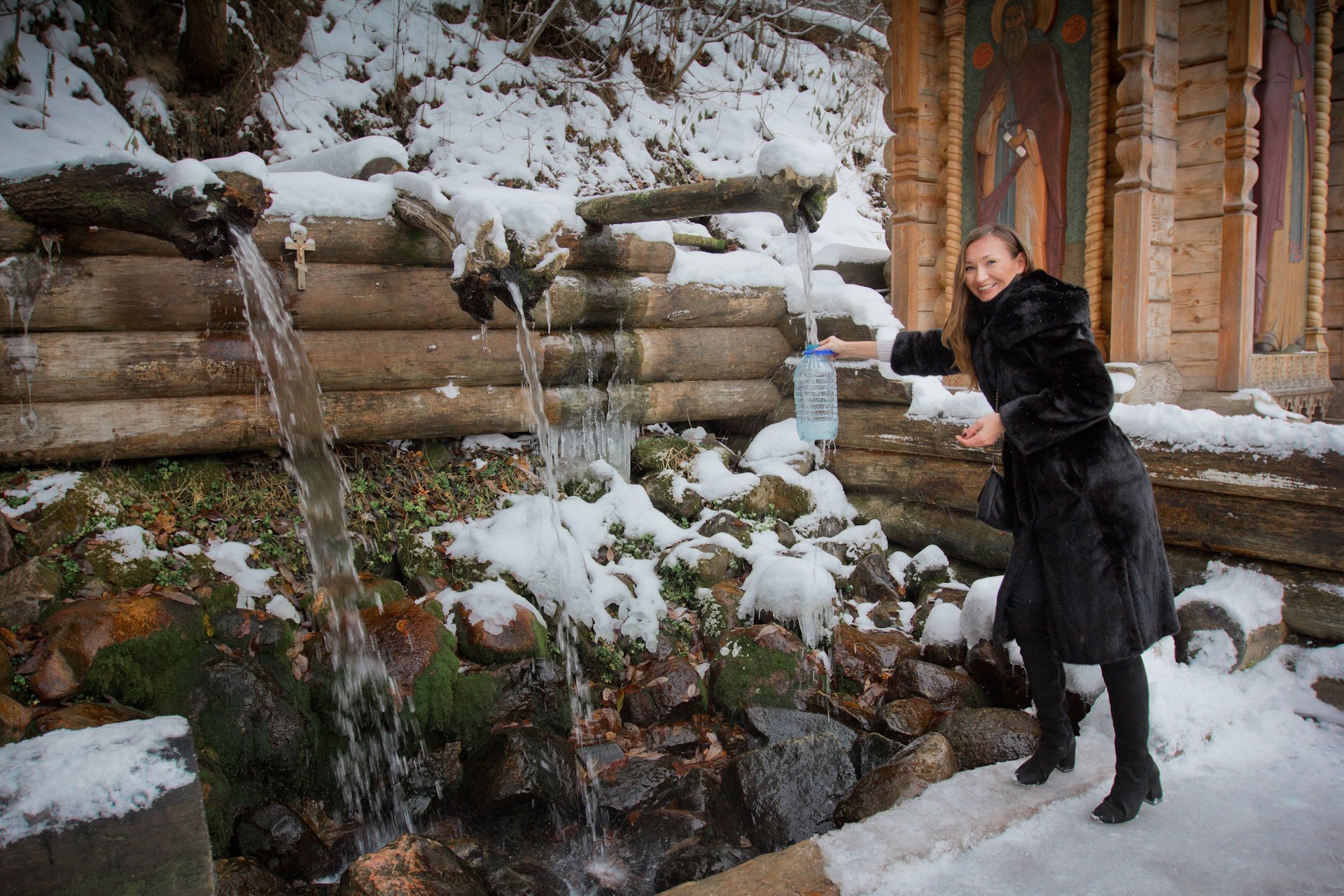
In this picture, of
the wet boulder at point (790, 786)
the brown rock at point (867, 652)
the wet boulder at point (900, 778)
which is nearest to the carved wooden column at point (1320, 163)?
the brown rock at point (867, 652)

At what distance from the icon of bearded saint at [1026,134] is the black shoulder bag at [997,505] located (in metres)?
4.15

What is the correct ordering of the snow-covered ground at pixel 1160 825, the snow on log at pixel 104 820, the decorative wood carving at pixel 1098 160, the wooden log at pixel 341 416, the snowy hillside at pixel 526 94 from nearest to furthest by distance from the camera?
the snow on log at pixel 104 820 < the snow-covered ground at pixel 1160 825 < the wooden log at pixel 341 416 < the decorative wood carving at pixel 1098 160 < the snowy hillside at pixel 526 94

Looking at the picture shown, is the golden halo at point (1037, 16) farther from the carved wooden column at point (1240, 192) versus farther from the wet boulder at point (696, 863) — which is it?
the wet boulder at point (696, 863)

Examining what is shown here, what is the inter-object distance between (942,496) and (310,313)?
448cm

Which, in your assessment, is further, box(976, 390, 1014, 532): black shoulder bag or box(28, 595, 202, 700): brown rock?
box(28, 595, 202, 700): brown rock

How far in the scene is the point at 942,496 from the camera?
6.04 meters

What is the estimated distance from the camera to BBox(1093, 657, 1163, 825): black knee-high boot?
2.87 m

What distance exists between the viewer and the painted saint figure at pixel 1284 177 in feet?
20.9

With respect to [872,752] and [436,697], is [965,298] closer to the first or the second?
[872,752]

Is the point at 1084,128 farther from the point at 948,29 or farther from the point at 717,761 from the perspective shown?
the point at 717,761

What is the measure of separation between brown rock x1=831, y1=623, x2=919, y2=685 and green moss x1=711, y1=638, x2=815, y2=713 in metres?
0.27

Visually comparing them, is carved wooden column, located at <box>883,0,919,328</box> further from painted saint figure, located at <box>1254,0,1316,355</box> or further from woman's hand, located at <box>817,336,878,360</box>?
woman's hand, located at <box>817,336,878,360</box>

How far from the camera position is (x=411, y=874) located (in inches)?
115

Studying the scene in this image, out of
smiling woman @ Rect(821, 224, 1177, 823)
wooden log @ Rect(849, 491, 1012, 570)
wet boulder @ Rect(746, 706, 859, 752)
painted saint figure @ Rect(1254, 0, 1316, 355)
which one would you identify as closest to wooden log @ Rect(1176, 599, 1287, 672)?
smiling woman @ Rect(821, 224, 1177, 823)
